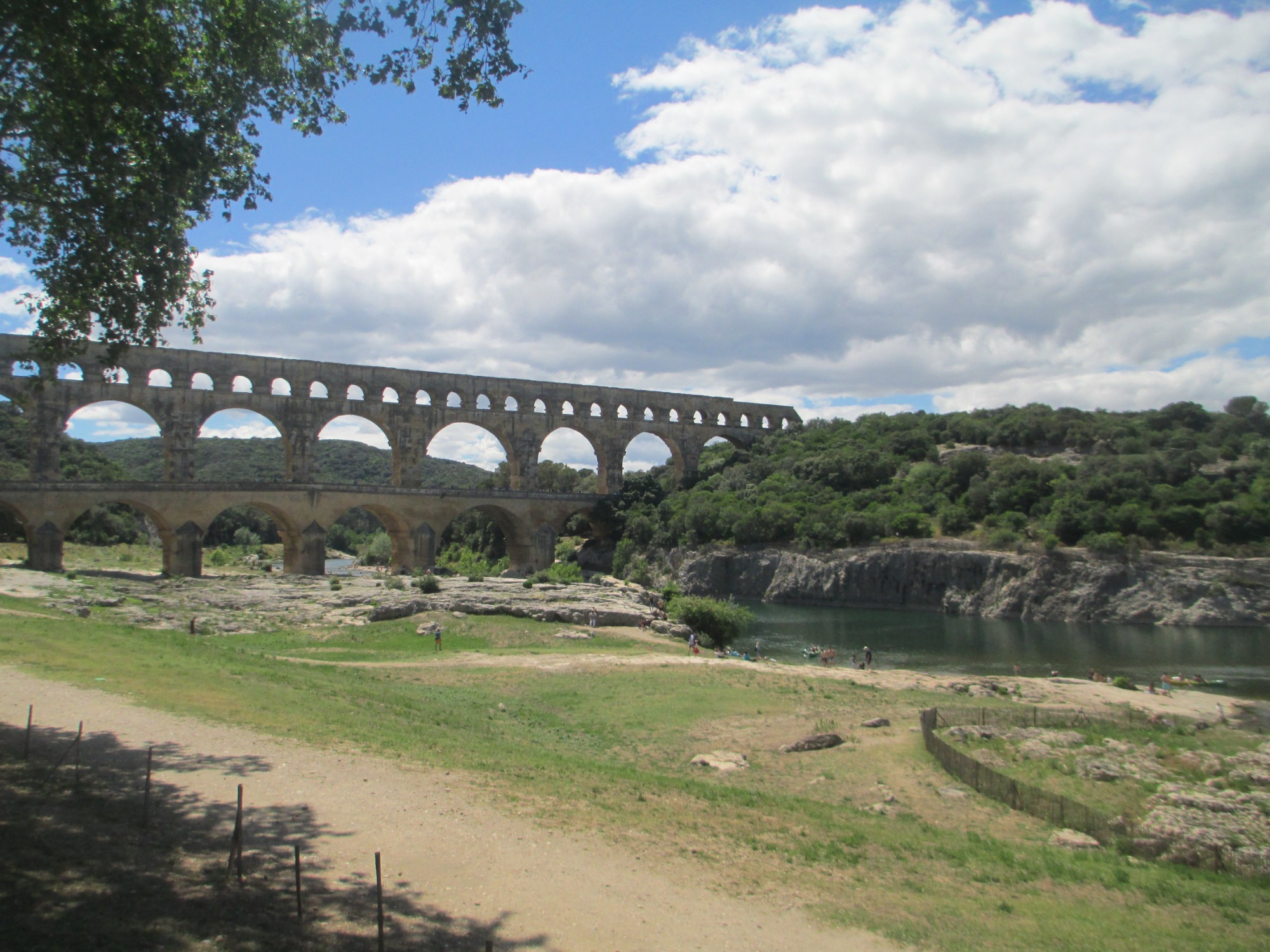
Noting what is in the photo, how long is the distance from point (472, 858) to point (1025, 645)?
107 ft

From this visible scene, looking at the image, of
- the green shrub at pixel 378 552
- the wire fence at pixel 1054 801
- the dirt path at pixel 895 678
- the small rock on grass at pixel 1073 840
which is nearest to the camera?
the wire fence at pixel 1054 801

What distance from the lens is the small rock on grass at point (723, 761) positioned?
12734 millimetres

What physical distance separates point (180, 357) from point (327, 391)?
23.8 ft

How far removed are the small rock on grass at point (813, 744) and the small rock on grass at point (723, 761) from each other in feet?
3.04

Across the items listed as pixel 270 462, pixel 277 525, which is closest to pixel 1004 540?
pixel 277 525

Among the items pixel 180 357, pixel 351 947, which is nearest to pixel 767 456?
pixel 180 357

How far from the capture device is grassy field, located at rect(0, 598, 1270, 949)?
24.4 feet

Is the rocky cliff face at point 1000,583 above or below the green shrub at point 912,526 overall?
below

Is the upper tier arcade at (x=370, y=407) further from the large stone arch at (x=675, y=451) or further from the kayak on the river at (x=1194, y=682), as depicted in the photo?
the kayak on the river at (x=1194, y=682)

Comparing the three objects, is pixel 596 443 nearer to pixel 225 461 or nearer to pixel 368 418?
pixel 368 418

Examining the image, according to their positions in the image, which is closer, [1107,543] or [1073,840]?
[1073,840]

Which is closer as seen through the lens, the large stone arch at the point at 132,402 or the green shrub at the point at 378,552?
the large stone arch at the point at 132,402

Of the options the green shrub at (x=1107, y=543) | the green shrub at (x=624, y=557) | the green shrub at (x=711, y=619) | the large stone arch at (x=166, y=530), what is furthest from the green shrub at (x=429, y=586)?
the green shrub at (x=1107, y=543)

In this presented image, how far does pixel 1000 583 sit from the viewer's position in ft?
148
